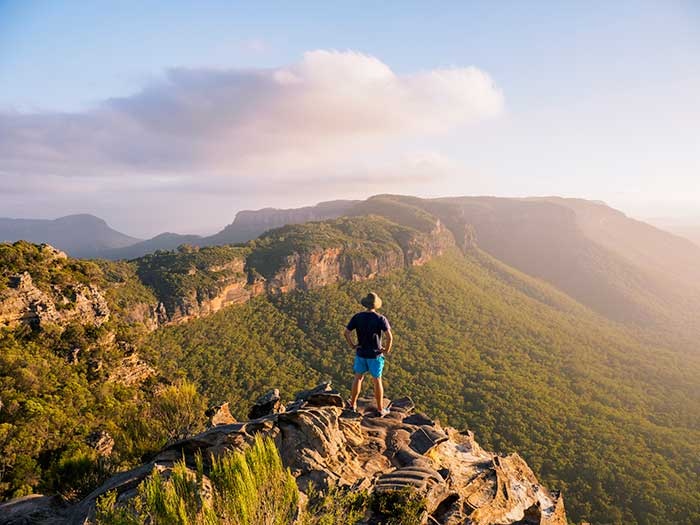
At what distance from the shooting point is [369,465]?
10945 mm

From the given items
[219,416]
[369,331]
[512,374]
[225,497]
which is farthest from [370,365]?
[512,374]

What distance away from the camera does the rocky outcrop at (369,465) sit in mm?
8773

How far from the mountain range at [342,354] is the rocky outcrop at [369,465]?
6.33m

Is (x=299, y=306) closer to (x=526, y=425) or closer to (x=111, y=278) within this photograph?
(x=111, y=278)

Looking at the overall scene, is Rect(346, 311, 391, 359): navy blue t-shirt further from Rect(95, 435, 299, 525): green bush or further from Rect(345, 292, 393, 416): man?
Rect(95, 435, 299, 525): green bush

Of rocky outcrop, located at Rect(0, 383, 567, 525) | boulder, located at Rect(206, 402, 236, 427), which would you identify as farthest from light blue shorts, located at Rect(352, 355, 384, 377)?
boulder, located at Rect(206, 402, 236, 427)

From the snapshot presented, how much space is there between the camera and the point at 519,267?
15950 centimetres

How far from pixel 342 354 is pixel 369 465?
47404 mm

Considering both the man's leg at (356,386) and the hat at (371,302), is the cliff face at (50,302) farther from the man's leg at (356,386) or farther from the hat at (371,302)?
the hat at (371,302)

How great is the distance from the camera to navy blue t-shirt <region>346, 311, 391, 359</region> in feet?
34.4

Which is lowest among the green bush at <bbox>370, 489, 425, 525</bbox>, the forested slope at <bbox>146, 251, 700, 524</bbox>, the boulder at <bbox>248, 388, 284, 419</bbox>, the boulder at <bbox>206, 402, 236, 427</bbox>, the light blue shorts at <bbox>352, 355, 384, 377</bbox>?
the forested slope at <bbox>146, 251, 700, 524</bbox>

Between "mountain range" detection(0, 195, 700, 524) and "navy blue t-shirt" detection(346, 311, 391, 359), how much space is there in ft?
38.9

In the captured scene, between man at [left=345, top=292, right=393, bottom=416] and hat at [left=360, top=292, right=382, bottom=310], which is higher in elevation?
hat at [left=360, top=292, right=382, bottom=310]

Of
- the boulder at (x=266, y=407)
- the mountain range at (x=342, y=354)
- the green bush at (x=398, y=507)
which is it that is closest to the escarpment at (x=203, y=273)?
the mountain range at (x=342, y=354)
